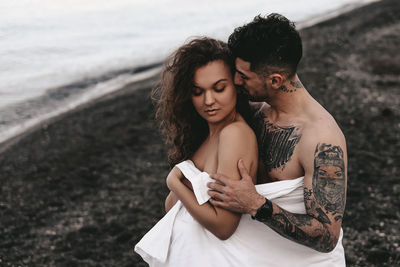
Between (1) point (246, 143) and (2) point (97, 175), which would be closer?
(1) point (246, 143)

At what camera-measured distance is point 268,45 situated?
2842mm

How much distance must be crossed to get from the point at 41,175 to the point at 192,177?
563cm

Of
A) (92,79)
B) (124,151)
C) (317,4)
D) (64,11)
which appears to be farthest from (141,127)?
(317,4)

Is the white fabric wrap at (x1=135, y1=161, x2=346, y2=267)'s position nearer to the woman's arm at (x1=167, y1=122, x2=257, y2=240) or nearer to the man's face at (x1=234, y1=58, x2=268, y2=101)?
the woman's arm at (x1=167, y1=122, x2=257, y2=240)

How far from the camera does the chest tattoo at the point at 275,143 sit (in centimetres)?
280

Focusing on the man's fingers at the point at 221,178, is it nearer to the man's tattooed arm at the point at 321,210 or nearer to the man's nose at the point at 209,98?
the man's tattooed arm at the point at 321,210

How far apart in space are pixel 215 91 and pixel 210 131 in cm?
34

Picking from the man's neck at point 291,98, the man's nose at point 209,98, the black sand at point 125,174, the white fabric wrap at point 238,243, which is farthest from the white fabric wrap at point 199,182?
the black sand at point 125,174

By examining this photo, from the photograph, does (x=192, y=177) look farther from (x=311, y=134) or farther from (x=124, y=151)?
(x=124, y=151)

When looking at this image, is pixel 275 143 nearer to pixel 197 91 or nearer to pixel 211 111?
pixel 211 111

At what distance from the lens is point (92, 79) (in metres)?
14.2

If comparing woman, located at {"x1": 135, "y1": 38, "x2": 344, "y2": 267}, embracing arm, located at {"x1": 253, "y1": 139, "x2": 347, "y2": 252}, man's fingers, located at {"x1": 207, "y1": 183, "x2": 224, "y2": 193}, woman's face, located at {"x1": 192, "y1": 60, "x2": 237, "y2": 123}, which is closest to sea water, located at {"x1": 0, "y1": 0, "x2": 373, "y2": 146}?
woman, located at {"x1": 135, "y1": 38, "x2": 344, "y2": 267}

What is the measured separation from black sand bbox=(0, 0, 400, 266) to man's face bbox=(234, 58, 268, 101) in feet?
10.00

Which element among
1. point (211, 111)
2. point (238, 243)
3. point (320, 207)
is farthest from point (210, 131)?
point (320, 207)
